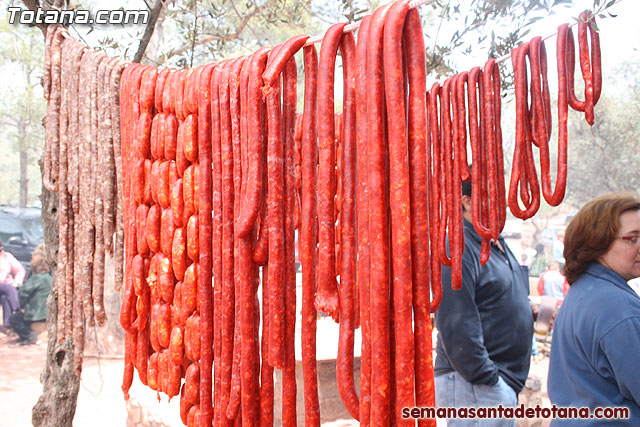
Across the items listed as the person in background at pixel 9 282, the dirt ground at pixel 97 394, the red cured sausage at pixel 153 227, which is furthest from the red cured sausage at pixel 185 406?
the person in background at pixel 9 282

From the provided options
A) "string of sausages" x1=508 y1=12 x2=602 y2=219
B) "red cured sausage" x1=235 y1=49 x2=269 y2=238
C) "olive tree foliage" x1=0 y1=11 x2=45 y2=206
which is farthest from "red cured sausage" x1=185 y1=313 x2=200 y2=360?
"olive tree foliage" x1=0 y1=11 x2=45 y2=206

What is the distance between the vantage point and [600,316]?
76.7 inches

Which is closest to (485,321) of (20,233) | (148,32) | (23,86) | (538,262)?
(148,32)

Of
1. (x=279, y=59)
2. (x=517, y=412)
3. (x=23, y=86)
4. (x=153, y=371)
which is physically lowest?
(x=517, y=412)

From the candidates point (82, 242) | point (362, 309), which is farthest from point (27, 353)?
point (362, 309)

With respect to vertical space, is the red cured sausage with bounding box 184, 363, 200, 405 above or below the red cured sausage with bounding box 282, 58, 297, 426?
below

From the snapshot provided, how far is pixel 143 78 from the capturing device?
1780 millimetres

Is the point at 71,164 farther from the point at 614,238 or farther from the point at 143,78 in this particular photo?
the point at 614,238

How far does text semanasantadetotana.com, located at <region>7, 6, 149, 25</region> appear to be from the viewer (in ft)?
7.99

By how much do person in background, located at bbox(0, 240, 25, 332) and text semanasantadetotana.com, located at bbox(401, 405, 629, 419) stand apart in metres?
10.0

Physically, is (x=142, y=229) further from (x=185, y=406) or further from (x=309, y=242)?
(x=309, y=242)

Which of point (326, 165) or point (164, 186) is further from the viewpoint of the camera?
point (164, 186)

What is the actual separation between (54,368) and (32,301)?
7947 millimetres

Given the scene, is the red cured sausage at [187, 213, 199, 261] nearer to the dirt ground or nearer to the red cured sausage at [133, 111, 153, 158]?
the red cured sausage at [133, 111, 153, 158]
